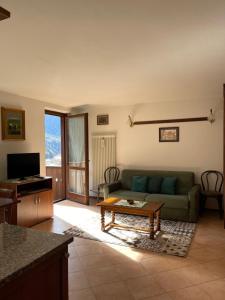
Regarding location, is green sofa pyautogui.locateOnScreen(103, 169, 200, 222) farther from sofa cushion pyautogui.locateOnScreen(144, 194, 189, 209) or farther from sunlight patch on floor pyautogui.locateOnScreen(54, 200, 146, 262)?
sunlight patch on floor pyautogui.locateOnScreen(54, 200, 146, 262)

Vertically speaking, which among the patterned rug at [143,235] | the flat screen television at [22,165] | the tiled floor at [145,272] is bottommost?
the tiled floor at [145,272]

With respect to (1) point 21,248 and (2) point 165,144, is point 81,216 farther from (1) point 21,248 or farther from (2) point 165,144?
(1) point 21,248

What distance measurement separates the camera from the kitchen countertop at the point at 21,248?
3.07 feet

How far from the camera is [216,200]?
4727 millimetres

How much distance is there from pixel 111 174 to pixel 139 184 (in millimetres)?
1065

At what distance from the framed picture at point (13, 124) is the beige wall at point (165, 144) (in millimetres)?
1891

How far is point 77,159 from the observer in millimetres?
5590

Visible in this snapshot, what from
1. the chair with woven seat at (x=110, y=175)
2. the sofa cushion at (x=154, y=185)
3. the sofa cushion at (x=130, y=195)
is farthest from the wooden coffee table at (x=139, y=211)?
the chair with woven seat at (x=110, y=175)

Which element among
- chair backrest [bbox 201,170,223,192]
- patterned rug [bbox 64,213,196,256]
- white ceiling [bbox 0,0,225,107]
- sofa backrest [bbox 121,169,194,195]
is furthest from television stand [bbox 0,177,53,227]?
chair backrest [bbox 201,170,223,192]

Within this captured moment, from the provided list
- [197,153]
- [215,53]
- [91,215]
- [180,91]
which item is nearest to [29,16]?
[215,53]

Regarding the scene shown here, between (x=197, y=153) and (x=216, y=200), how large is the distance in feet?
3.32

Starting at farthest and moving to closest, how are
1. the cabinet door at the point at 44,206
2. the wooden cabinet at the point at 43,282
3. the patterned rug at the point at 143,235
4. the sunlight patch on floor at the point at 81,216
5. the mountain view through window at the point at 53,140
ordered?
the mountain view through window at the point at 53,140 → the cabinet door at the point at 44,206 → the patterned rug at the point at 143,235 → the sunlight patch on floor at the point at 81,216 → the wooden cabinet at the point at 43,282

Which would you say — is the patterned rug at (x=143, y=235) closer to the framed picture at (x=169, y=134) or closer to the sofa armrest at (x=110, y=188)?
the sofa armrest at (x=110, y=188)

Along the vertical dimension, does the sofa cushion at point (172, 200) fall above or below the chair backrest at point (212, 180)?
below
